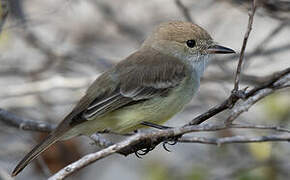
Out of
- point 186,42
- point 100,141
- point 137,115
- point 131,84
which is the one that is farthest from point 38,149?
point 186,42

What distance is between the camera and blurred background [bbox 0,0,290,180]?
6109mm

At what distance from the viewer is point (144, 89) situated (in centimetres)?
498

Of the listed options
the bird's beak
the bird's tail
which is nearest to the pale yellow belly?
the bird's tail

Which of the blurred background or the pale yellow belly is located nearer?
the pale yellow belly

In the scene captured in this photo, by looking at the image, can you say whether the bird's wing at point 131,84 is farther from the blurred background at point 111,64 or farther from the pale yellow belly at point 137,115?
the blurred background at point 111,64

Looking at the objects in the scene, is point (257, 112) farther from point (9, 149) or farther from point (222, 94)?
point (9, 149)

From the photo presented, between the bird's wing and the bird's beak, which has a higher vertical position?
the bird's beak

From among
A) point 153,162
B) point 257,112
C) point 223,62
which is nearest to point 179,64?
point 223,62

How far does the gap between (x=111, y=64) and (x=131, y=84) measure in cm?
181

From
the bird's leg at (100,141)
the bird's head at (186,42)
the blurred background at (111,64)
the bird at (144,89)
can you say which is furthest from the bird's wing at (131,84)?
the blurred background at (111,64)

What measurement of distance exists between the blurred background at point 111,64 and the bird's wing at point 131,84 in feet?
2.23

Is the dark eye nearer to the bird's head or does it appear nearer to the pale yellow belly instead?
the bird's head

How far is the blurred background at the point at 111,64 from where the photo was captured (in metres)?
6.11

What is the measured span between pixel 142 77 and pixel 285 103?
2.11 m
